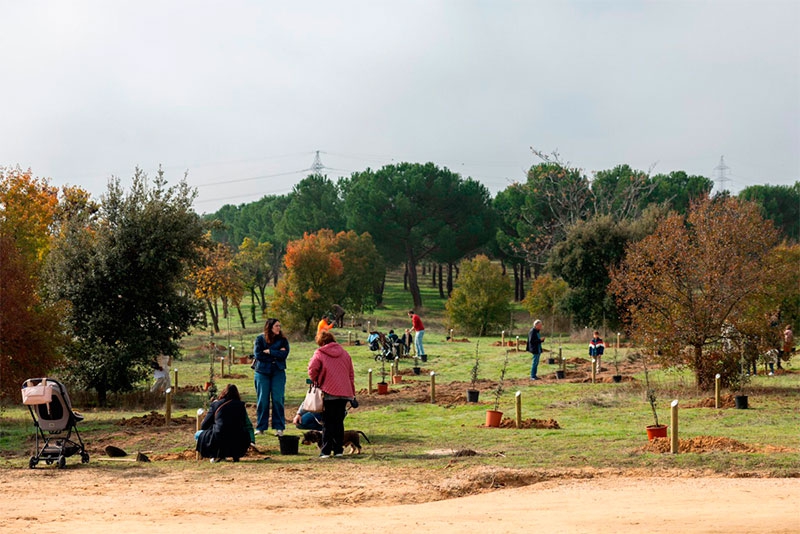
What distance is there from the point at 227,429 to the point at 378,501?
3899mm

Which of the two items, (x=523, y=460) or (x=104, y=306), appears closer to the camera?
(x=523, y=460)

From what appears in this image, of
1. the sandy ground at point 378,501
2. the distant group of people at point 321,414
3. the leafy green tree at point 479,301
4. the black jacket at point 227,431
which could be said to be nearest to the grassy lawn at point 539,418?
the distant group of people at point 321,414

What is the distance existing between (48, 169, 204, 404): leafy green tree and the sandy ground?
40.9 feet

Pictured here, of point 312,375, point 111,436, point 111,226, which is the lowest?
point 111,436

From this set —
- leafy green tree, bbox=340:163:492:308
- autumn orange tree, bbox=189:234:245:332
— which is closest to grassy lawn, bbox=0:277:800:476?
autumn orange tree, bbox=189:234:245:332

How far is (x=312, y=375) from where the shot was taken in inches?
555

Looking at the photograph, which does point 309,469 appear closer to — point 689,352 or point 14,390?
point 14,390

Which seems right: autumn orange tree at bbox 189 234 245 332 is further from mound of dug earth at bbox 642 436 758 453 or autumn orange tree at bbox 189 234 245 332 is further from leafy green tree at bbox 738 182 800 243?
leafy green tree at bbox 738 182 800 243

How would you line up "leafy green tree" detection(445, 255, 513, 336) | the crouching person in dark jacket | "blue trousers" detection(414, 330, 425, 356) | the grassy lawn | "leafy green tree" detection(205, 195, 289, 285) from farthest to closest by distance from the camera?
1. "leafy green tree" detection(205, 195, 289, 285)
2. "leafy green tree" detection(445, 255, 513, 336)
3. "blue trousers" detection(414, 330, 425, 356)
4. the crouching person in dark jacket
5. the grassy lawn

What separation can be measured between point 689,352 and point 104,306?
1543 centimetres

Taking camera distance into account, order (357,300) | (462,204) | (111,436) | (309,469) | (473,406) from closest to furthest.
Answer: (309,469) < (111,436) < (473,406) < (357,300) < (462,204)

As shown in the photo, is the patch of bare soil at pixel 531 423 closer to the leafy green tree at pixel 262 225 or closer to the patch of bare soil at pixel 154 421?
the patch of bare soil at pixel 154 421

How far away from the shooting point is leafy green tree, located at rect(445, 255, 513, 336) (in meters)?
57.0

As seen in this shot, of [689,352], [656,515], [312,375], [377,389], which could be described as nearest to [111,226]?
[377,389]
